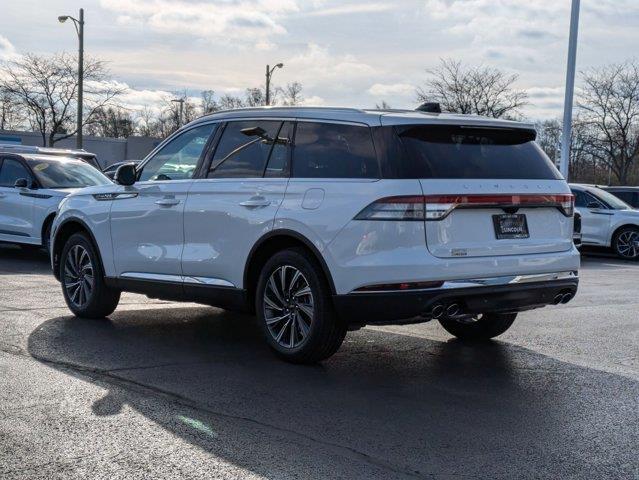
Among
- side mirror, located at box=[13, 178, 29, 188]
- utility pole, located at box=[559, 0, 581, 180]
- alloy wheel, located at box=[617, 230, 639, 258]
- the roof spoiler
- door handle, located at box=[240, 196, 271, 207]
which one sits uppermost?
utility pole, located at box=[559, 0, 581, 180]

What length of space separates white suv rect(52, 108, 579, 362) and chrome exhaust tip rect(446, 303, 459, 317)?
0.01 m

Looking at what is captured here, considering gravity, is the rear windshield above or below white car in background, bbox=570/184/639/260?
above

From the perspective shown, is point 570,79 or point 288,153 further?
point 570,79

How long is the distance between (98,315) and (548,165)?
14.4 ft

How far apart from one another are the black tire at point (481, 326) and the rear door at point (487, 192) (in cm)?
112

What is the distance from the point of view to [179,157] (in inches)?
304

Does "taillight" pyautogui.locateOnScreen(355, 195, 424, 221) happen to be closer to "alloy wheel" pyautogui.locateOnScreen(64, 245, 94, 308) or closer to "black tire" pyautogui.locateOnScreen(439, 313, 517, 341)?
"black tire" pyautogui.locateOnScreen(439, 313, 517, 341)

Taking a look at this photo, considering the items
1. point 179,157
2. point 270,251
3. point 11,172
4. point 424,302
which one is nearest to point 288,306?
point 270,251

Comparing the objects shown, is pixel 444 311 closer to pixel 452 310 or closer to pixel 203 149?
pixel 452 310

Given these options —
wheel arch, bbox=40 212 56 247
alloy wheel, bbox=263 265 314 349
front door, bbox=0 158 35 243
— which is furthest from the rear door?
front door, bbox=0 158 35 243

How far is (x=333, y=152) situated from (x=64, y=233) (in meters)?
3.70

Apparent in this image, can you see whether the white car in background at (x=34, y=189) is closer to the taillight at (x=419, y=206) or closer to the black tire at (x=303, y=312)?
the black tire at (x=303, y=312)

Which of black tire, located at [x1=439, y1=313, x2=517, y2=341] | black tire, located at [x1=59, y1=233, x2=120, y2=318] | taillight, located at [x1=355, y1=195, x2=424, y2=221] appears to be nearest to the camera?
taillight, located at [x1=355, y1=195, x2=424, y2=221]

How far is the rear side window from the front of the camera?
6.11m
